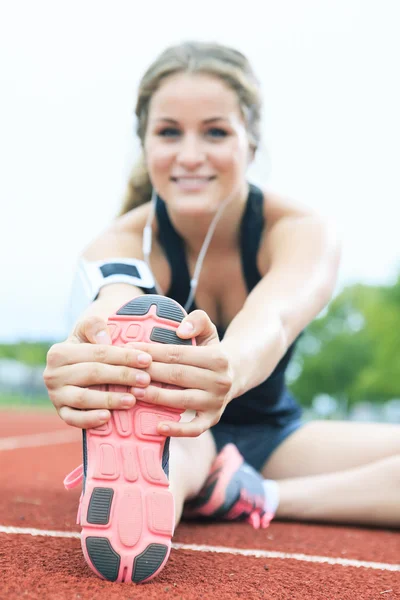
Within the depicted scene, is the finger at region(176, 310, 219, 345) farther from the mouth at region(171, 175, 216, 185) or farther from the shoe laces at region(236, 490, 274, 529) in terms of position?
the shoe laces at region(236, 490, 274, 529)

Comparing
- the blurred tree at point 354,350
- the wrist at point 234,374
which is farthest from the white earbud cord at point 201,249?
the blurred tree at point 354,350

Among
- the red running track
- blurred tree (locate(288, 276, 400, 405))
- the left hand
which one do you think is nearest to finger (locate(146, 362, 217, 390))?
the left hand

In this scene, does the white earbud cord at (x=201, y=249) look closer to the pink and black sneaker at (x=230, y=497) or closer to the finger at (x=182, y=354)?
the pink and black sneaker at (x=230, y=497)

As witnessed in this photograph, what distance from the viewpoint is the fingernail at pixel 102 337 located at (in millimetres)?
1347

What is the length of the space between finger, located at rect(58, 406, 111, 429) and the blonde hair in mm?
1153

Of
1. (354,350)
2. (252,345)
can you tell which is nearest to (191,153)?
(252,345)

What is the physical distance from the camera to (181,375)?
4.30 ft

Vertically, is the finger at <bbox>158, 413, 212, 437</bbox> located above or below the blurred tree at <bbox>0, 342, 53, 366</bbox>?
above

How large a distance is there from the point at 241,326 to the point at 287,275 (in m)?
0.35

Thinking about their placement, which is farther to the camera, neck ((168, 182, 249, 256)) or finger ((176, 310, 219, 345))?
neck ((168, 182, 249, 256))

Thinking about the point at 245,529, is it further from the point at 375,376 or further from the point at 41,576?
the point at 375,376

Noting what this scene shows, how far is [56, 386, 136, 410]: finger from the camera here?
1.30m

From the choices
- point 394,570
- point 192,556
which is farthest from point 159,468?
point 394,570

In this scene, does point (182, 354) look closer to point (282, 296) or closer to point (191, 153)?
point (282, 296)
